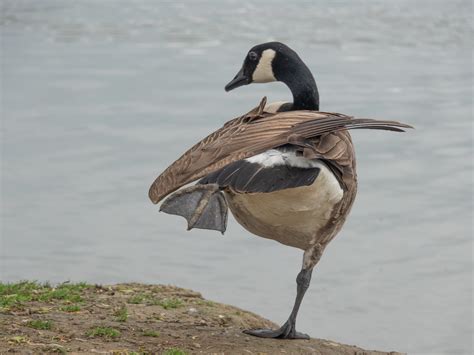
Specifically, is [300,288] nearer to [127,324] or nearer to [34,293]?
[127,324]

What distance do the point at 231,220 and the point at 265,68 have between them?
3.75 metres

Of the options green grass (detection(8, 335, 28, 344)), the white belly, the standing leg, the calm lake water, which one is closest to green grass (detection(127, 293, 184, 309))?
the standing leg

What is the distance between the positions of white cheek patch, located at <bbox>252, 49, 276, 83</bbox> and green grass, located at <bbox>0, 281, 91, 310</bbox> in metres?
1.87

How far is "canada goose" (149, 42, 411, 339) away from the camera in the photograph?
4.60 meters

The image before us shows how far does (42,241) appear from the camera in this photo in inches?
355

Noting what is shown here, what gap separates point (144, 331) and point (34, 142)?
6613mm

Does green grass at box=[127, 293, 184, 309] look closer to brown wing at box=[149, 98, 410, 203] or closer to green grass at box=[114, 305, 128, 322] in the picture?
green grass at box=[114, 305, 128, 322]

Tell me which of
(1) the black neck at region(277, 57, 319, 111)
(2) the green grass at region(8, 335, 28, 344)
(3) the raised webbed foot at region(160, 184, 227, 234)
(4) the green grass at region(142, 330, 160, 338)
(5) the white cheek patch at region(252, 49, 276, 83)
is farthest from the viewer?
(5) the white cheek patch at region(252, 49, 276, 83)

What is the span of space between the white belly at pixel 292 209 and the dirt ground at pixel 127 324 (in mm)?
659

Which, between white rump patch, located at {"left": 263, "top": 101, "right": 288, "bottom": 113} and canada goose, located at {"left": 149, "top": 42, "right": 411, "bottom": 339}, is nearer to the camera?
canada goose, located at {"left": 149, "top": 42, "right": 411, "bottom": 339}

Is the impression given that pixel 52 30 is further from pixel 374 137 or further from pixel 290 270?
pixel 290 270

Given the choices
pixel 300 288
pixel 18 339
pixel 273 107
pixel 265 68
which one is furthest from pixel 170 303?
pixel 18 339

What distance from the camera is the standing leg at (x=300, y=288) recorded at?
5.56m

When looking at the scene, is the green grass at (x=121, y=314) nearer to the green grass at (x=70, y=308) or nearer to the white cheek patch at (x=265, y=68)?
the green grass at (x=70, y=308)
